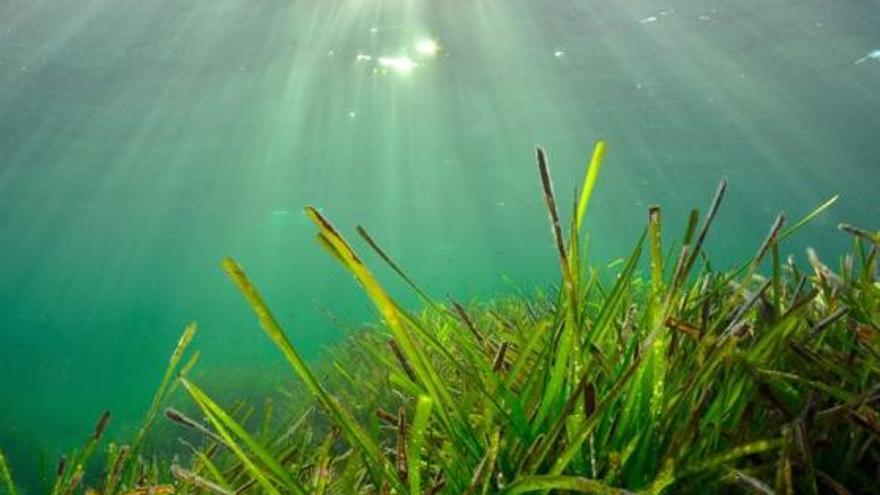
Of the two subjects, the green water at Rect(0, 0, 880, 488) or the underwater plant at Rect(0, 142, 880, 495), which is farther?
the green water at Rect(0, 0, 880, 488)

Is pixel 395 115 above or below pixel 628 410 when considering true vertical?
below

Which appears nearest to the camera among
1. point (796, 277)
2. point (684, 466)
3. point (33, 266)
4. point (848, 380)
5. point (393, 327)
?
point (393, 327)

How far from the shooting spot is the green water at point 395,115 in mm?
17797

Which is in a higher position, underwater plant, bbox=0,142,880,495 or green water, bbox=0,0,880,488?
underwater plant, bbox=0,142,880,495

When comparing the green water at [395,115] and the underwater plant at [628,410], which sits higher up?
the underwater plant at [628,410]

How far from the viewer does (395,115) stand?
27.5m

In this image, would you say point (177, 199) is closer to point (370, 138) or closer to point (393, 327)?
point (370, 138)

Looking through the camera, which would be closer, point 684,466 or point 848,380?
point 684,466

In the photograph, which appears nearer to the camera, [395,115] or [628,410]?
[628,410]

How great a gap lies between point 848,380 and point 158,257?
88539 mm

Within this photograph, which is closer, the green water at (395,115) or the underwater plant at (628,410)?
the underwater plant at (628,410)

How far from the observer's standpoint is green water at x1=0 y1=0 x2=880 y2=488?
17797mm

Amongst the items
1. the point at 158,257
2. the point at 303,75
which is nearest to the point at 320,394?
the point at 303,75

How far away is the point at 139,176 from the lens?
3681 centimetres
